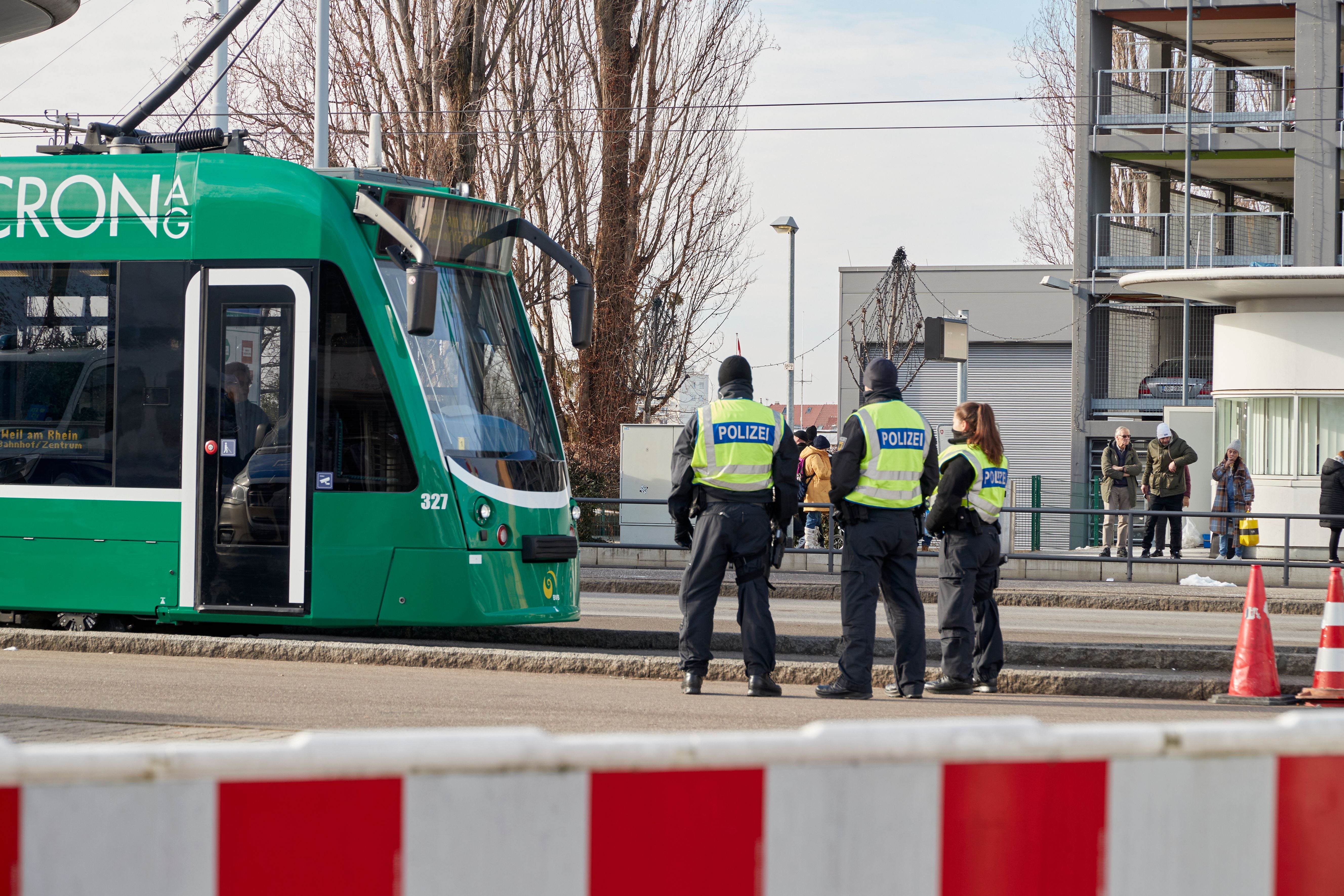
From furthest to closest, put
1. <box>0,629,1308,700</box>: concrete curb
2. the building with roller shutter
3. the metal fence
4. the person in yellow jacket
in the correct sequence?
the building with roller shutter, the metal fence, the person in yellow jacket, <box>0,629,1308,700</box>: concrete curb

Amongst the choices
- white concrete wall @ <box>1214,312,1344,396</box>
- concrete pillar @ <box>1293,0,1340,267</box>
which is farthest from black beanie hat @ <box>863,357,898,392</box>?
concrete pillar @ <box>1293,0,1340,267</box>

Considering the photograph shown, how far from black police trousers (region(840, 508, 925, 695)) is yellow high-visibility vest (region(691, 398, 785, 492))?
621 millimetres

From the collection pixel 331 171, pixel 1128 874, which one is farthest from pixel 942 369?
pixel 1128 874

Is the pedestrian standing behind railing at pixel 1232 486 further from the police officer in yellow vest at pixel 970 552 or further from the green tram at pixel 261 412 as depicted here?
the green tram at pixel 261 412

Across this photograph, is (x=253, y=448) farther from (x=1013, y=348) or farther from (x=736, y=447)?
(x=1013, y=348)

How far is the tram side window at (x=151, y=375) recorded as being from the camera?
30.4ft

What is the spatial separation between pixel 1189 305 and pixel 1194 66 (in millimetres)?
8538

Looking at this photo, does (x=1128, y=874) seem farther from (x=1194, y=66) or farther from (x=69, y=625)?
(x=1194, y=66)

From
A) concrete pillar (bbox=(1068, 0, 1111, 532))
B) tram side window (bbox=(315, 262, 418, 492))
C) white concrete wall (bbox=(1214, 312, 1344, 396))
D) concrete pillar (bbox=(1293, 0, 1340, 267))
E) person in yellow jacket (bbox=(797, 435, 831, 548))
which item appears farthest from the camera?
concrete pillar (bbox=(1068, 0, 1111, 532))

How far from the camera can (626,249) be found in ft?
82.4

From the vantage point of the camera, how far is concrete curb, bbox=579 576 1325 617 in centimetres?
1554

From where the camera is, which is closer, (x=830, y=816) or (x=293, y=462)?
(x=830, y=816)

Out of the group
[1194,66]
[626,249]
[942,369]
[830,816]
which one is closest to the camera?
[830,816]

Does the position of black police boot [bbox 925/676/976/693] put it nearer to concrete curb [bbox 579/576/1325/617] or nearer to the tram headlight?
the tram headlight
